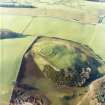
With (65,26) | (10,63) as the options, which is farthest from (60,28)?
(10,63)

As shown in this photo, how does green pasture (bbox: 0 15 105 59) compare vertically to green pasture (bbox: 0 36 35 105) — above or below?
above

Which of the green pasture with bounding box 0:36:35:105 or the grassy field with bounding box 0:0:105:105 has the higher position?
the grassy field with bounding box 0:0:105:105

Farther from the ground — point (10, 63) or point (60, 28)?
point (60, 28)

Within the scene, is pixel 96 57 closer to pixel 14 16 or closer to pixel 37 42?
pixel 37 42

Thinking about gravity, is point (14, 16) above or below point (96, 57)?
above

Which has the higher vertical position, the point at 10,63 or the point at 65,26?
the point at 65,26

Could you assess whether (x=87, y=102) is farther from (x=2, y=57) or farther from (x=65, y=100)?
(x=2, y=57)

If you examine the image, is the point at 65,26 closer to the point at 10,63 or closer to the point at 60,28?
the point at 60,28

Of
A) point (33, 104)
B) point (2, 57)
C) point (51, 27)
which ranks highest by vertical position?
point (51, 27)

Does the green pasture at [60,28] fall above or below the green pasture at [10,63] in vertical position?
above

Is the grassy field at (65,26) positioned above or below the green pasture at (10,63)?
above

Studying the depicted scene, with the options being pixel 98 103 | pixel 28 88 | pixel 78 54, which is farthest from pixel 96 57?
pixel 28 88
